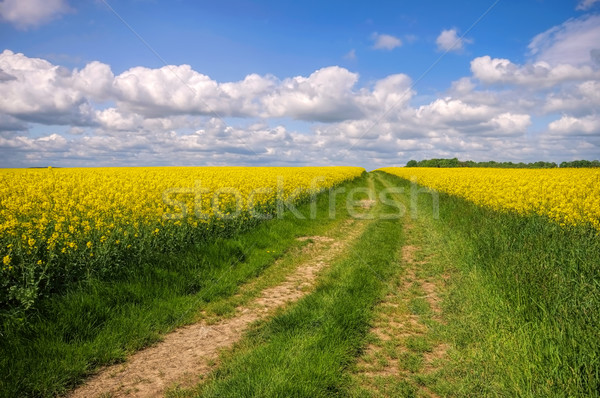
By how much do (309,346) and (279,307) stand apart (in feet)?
4.90

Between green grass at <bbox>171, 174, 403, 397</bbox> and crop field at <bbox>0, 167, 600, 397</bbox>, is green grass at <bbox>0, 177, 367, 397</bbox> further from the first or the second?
green grass at <bbox>171, 174, 403, 397</bbox>

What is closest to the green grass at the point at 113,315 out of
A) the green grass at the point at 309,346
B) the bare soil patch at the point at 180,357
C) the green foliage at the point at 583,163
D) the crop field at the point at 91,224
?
the bare soil patch at the point at 180,357

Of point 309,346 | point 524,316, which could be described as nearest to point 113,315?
point 309,346

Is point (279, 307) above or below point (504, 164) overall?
below

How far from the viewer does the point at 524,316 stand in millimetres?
4133

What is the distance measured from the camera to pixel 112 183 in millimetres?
10742

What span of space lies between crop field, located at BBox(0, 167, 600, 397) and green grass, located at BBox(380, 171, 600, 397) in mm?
21

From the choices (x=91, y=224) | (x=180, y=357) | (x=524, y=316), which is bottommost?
(x=180, y=357)

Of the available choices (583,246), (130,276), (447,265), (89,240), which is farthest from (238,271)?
(583,246)

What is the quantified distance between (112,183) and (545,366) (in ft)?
38.1

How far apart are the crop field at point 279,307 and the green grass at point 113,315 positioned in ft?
0.07

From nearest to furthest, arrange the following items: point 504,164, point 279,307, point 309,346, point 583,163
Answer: point 309,346 < point 279,307 < point 583,163 < point 504,164

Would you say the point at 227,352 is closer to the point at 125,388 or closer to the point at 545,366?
the point at 125,388

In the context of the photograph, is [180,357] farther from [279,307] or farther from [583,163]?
[583,163]
